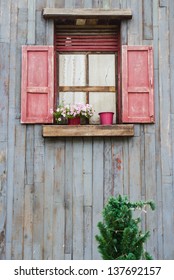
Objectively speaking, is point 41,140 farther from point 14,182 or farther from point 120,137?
point 120,137

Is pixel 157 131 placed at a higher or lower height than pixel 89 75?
lower

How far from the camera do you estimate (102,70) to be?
599 cm

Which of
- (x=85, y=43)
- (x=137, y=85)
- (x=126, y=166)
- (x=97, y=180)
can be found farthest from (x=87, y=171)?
(x=85, y=43)

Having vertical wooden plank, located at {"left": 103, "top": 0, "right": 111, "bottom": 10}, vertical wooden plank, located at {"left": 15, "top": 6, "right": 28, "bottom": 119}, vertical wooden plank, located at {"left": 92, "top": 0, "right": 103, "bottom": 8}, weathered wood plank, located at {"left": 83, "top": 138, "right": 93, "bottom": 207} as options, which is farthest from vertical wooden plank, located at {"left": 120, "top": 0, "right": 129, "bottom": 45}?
weathered wood plank, located at {"left": 83, "top": 138, "right": 93, "bottom": 207}

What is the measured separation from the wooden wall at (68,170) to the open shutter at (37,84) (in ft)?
0.35

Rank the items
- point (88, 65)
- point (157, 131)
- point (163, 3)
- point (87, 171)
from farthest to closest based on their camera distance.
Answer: point (88, 65)
point (163, 3)
point (157, 131)
point (87, 171)

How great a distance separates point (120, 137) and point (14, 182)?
1.39 meters

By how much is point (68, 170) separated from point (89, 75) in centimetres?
130

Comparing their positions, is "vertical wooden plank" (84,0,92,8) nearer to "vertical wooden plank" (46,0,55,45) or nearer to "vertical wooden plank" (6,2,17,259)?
"vertical wooden plank" (46,0,55,45)

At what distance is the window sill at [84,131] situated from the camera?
216 inches

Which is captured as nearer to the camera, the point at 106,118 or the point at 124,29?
the point at 106,118

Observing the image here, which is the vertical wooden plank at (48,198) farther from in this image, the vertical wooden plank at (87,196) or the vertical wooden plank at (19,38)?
the vertical wooden plank at (19,38)

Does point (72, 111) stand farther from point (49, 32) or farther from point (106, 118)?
point (49, 32)
